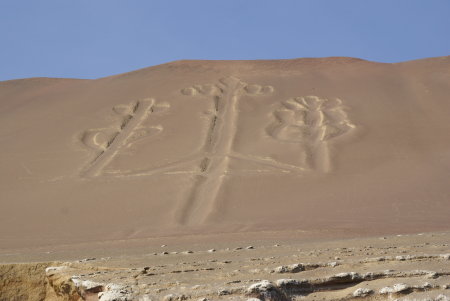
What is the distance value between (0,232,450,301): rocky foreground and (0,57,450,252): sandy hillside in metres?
5.60

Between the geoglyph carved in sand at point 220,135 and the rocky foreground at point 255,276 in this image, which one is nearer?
the rocky foreground at point 255,276

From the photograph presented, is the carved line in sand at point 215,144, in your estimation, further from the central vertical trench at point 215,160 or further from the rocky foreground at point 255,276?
the rocky foreground at point 255,276

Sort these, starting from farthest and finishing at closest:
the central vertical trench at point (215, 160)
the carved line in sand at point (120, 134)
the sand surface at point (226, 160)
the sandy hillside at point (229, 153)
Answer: the carved line in sand at point (120, 134) → the central vertical trench at point (215, 160) → the sandy hillside at point (229, 153) → the sand surface at point (226, 160)

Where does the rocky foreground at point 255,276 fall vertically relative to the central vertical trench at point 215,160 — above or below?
below

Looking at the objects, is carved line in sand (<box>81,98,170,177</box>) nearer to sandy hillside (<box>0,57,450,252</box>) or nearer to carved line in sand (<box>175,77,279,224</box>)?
sandy hillside (<box>0,57,450,252</box>)

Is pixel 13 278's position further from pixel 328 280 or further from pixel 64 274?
pixel 328 280

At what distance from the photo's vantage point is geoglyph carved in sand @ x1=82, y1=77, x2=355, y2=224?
49.9ft

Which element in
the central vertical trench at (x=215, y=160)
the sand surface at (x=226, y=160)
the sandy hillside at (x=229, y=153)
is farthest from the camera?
the central vertical trench at (x=215, y=160)

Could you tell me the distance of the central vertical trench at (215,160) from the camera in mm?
13922

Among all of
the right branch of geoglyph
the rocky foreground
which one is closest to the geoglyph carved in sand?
the right branch of geoglyph

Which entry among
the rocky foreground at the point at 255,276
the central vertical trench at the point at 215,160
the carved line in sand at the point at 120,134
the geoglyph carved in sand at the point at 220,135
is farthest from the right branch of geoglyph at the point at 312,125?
the rocky foreground at the point at 255,276

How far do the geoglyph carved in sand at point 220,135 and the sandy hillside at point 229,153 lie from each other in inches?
2.3

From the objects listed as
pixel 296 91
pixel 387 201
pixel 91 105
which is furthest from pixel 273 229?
pixel 91 105

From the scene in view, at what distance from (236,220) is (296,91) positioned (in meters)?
10.7
